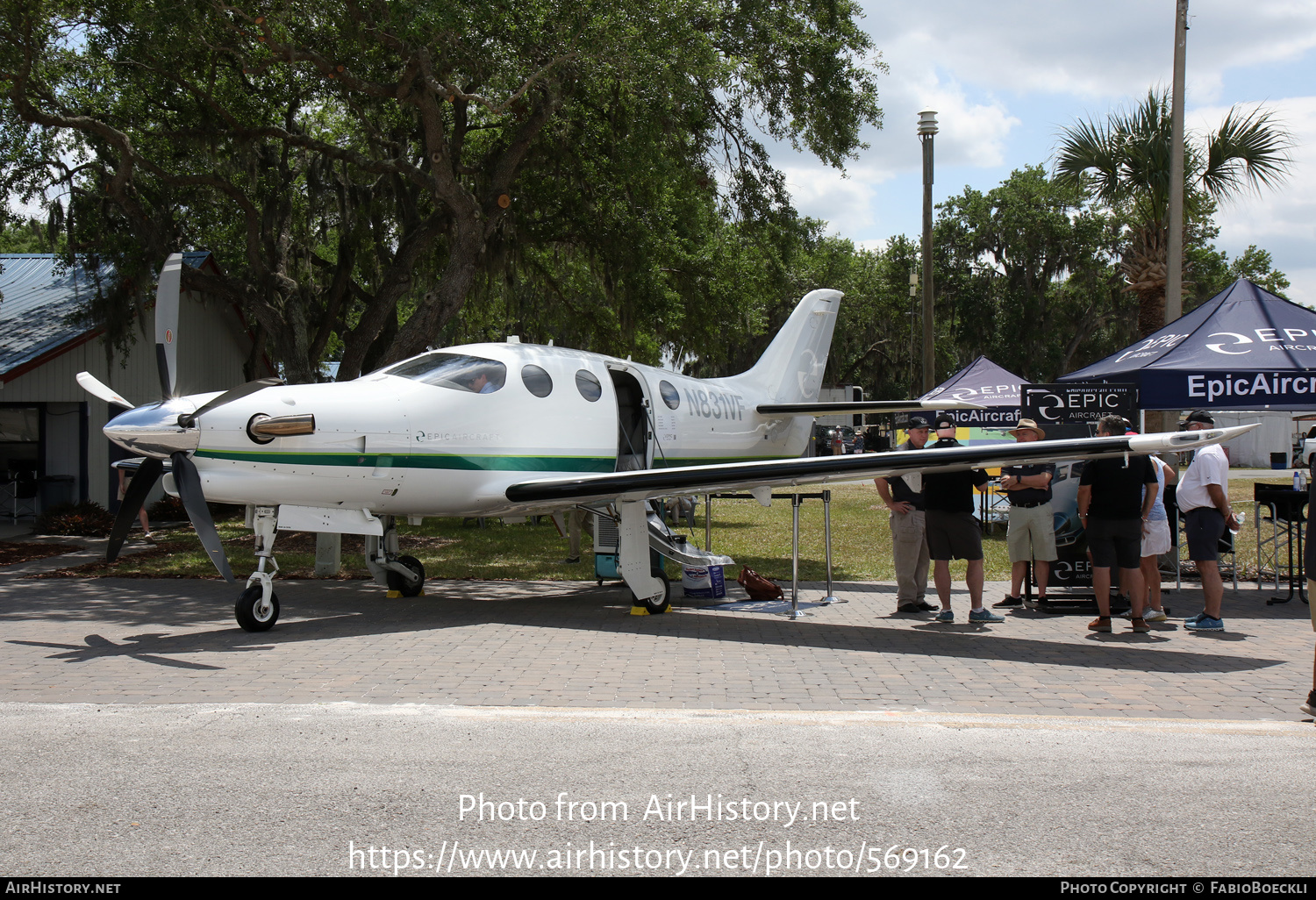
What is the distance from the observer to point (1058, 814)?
4219mm

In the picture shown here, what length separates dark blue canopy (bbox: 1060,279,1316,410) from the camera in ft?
34.9

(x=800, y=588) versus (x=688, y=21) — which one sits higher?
(x=688, y=21)

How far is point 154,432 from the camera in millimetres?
8391

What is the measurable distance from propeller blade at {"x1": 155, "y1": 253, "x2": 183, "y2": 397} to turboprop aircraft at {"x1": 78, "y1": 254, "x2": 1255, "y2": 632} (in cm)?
2

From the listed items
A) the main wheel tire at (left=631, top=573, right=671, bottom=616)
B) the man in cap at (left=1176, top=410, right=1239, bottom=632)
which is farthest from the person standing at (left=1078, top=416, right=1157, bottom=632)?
the main wheel tire at (left=631, top=573, right=671, bottom=616)

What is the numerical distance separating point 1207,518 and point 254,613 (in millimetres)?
9232

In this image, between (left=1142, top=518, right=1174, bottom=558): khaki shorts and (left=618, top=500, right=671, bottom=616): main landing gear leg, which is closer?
(left=1142, top=518, right=1174, bottom=558): khaki shorts

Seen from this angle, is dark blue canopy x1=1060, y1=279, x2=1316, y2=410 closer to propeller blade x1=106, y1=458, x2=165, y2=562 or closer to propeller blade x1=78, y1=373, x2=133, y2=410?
propeller blade x1=106, y1=458, x2=165, y2=562

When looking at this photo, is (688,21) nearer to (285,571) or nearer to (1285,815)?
(285,571)

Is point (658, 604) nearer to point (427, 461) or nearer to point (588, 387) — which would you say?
point (588, 387)

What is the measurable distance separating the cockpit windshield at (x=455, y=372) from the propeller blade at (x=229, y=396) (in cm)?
139

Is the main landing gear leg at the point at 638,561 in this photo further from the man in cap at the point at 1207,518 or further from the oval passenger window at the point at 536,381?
the man in cap at the point at 1207,518
